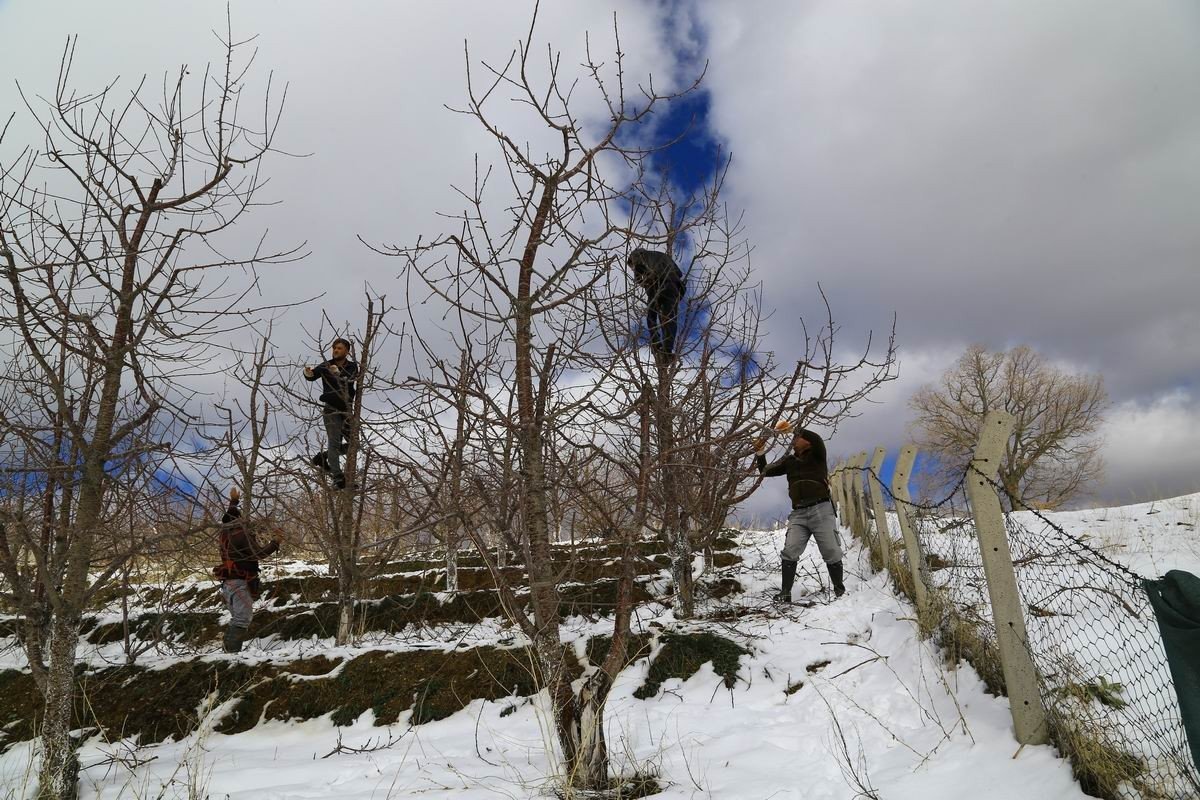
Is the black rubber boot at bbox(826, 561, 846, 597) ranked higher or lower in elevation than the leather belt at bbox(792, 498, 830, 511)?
lower

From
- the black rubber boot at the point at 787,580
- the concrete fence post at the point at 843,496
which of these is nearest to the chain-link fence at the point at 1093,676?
the black rubber boot at the point at 787,580

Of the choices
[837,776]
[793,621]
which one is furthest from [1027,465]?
[837,776]

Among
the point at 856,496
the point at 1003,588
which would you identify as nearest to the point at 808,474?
the point at 1003,588

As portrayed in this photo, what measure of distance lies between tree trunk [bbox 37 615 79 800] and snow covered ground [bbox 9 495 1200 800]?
7.9 inches

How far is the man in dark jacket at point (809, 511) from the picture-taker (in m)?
6.36

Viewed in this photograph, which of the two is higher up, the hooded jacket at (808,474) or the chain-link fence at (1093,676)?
the hooded jacket at (808,474)

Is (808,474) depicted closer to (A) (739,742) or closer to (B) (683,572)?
(B) (683,572)

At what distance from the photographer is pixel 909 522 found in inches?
190

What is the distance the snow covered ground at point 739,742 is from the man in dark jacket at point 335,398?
183 centimetres

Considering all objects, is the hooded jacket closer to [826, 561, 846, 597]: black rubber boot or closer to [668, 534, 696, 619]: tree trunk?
[826, 561, 846, 597]: black rubber boot

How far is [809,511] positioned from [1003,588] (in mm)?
3467

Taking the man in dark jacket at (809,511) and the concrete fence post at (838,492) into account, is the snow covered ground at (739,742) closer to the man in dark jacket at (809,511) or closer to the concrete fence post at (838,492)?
the man in dark jacket at (809,511)

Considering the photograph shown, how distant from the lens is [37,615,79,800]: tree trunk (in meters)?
3.82

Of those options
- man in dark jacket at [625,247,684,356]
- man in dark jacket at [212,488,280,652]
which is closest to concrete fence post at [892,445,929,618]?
man in dark jacket at [625,247,684,356]
